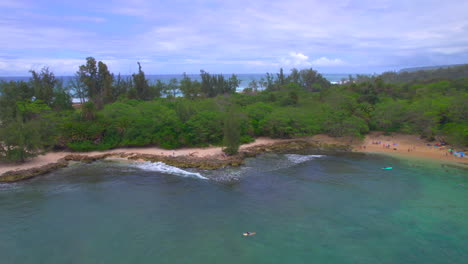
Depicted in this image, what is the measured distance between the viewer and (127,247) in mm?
14836

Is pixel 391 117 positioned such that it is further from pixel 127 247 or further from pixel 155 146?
pixel 127 247

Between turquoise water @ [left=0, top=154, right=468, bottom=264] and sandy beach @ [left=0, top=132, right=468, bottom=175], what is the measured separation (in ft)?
11.4

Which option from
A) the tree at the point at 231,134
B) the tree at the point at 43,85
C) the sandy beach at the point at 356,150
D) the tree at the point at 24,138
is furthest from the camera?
the tree at the point at 43,85

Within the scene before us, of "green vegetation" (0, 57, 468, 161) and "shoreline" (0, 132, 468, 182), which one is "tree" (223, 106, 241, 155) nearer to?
"green vegetation" (0, 57, 468, 161)

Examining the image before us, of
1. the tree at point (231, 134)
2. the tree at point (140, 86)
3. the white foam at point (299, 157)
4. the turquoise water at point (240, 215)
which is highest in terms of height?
the tree at point (140, 86)

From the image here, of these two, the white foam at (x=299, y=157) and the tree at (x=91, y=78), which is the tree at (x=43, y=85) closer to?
the tree at (x=91, y=78)

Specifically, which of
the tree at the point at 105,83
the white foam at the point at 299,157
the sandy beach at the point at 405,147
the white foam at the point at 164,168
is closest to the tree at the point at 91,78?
the tree at the point at 105,83

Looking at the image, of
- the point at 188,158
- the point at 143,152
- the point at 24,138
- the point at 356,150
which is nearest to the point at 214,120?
the point at 188,158

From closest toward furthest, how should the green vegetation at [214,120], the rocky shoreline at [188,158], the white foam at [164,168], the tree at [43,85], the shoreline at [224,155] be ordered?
the rocky shoreline at [188,158]
the white foam at [164,168]
the shoreline at [224,155]
the green vegetation at [214,120]
the tree at [43,85]

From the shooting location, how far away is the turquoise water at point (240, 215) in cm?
1427

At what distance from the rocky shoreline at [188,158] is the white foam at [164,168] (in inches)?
24.0

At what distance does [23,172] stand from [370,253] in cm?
2765

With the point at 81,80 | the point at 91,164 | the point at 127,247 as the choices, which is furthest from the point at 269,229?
the point at 81,80

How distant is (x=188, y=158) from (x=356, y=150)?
19.1 meters
